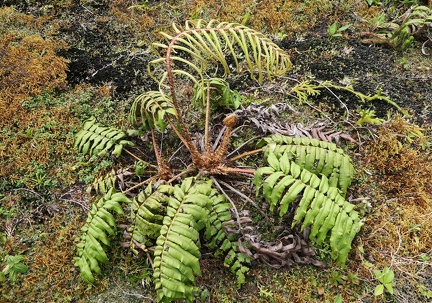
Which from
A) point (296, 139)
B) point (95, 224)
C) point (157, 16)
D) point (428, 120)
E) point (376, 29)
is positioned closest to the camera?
point (95, 224)

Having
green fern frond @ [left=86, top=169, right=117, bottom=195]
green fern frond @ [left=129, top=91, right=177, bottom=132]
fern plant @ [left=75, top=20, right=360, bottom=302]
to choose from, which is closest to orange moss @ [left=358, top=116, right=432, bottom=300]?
fern plant @ [left=75, top=20, right=360, bottom=302]

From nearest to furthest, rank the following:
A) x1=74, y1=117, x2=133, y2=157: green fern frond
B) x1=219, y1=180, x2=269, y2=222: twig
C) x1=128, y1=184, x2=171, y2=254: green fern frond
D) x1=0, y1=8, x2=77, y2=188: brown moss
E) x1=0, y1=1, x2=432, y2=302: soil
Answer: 1. x1=128, y1=184, x2=171, y2=254: green fern frond
2. x1=219, y1=180, x2=269, y2=222: twig
3. x1=74, y1=117, x2=133, y2=157: green fern frond
4. x1=0, y1=8, x2=77, y2=188: brown moss
5. x1=0, y1=1, x2=432, y2=302: soil

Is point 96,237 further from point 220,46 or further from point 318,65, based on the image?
point 318,65

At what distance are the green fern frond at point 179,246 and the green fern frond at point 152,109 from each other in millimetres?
746

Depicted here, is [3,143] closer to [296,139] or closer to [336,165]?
[296,139]

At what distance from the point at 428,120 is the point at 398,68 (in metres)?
0.79

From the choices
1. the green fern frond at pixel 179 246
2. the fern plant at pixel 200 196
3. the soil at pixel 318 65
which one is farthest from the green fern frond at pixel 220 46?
the soil at pixel 318 65

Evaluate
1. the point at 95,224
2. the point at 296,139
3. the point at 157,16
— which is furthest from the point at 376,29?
the point at 95,224

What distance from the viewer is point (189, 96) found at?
12.4ft

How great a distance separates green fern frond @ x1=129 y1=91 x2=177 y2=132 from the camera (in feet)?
9.73

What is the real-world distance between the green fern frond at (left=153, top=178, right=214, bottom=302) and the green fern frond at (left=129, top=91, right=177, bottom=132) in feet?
2.45

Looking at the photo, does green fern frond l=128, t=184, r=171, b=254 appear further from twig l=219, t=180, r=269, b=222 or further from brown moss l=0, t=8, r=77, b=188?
brown moss l=0, t=8, r=77, b=188

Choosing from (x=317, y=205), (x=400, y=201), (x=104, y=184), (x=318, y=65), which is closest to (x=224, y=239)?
(x=317, y=205)

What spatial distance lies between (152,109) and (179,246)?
47.5 inches
